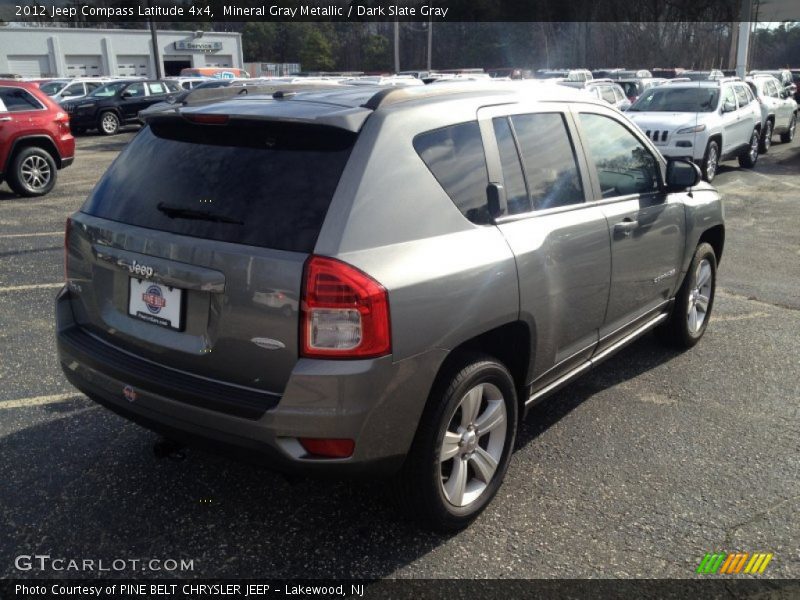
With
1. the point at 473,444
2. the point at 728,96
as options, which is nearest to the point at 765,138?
the point at 728,96

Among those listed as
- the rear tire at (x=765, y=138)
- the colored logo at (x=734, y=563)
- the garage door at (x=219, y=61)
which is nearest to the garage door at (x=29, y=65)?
the garage door at (x=219, y=61)

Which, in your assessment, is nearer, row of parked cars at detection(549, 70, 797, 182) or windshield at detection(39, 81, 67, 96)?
row of parked cars at detection(549, 70, 797, 182)

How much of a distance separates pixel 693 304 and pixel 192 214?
3.81 m

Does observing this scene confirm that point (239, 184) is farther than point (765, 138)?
No

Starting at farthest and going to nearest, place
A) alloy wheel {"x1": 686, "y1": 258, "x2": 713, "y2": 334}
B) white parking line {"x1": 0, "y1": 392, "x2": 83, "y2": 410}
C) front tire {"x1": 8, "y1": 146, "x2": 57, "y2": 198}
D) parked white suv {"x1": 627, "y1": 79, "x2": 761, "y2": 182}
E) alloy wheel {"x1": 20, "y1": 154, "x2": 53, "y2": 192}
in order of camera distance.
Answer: parked white suv {"x1": 627, "y1": 79, "x2": 761, "y2": 182}, alloy wheel {"x1": 20, "y1": 154, "x2": 53, "y2": 192}, front tire {"x1": 8, "y1": 146, "x2": 57, "y2": 198}, alloy wheel {"x1": 686, "y1": 258, "x2": 713, "y2": 334}, white parking line {"x1": 0, "y1": 392, "x2": 83, "y2": 410}

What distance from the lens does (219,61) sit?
217ft

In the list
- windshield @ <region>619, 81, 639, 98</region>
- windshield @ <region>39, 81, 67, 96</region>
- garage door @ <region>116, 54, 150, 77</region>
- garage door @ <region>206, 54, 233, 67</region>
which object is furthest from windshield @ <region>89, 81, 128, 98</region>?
garage door @ <region>206, 54, 233, 67</region>

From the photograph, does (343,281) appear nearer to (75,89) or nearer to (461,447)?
(461,447)

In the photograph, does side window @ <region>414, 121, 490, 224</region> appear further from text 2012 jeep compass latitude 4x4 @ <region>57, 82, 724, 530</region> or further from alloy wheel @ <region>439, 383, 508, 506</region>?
alloy wheel @ <region>439, 383, 508, 506</region>

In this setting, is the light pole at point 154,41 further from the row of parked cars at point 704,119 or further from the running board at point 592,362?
the running board at point 592,362

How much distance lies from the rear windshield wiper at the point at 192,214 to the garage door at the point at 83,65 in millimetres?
62198

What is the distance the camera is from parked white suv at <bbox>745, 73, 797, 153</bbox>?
18.6 meters

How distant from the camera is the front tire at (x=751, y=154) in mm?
16344

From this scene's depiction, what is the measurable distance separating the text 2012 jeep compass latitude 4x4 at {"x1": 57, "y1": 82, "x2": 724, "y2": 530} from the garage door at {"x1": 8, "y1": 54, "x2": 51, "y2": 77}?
6084 cm
